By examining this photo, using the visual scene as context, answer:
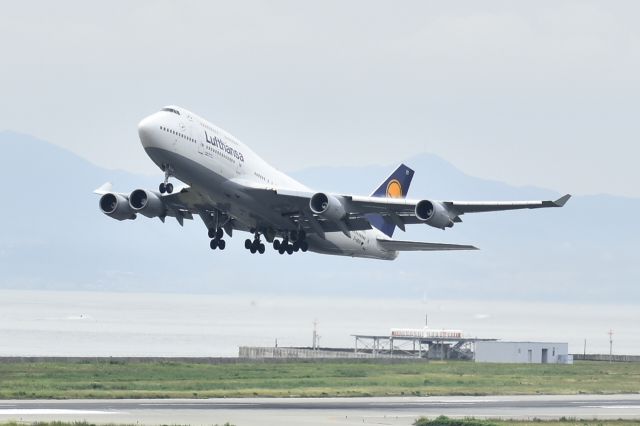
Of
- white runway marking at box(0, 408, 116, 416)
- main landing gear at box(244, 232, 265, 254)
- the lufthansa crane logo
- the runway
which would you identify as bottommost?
white runway marking at box(0, 408, 116, 416)

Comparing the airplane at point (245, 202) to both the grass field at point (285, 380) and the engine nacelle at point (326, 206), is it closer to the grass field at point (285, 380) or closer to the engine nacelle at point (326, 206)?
the engine nacelle at point (326, 206)

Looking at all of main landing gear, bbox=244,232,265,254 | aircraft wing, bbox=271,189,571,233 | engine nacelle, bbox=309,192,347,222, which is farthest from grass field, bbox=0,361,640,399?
engine nacelle, bbox=309,192,347,222

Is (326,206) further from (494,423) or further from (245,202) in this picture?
(494,423)

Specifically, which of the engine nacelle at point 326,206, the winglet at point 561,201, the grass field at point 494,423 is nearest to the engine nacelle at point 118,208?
the engine nacelle at point 326,206

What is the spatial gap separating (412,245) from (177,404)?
21583 mm

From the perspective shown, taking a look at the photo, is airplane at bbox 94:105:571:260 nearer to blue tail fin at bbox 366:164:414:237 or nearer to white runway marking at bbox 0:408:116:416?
blue tail fin at bbox 366:164:414:237

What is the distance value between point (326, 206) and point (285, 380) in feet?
51.9

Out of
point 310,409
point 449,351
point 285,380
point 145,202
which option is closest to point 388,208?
point 145,202

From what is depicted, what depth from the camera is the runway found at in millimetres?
53281

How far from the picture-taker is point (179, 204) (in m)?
70.8

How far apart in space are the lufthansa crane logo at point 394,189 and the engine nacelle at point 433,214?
676 inches

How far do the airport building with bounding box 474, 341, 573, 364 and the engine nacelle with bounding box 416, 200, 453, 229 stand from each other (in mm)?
50349

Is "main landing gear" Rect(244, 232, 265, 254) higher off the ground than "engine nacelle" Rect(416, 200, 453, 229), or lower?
lower

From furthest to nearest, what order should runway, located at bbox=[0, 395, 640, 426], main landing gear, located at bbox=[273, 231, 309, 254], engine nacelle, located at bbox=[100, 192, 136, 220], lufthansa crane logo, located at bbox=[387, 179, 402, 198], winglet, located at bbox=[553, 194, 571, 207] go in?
lufthansa crane logo, located at bbox=[387, 179, 402, 198]
main landing gear, located at bbox=[273, 231, 309, 254]
engine nacelle, located at bbox=[100, 192, 136, 220]
winglet, located at bbox=[553, 194, 571, 207]
runway, located at bbox=[0, 395, 640, 426]
